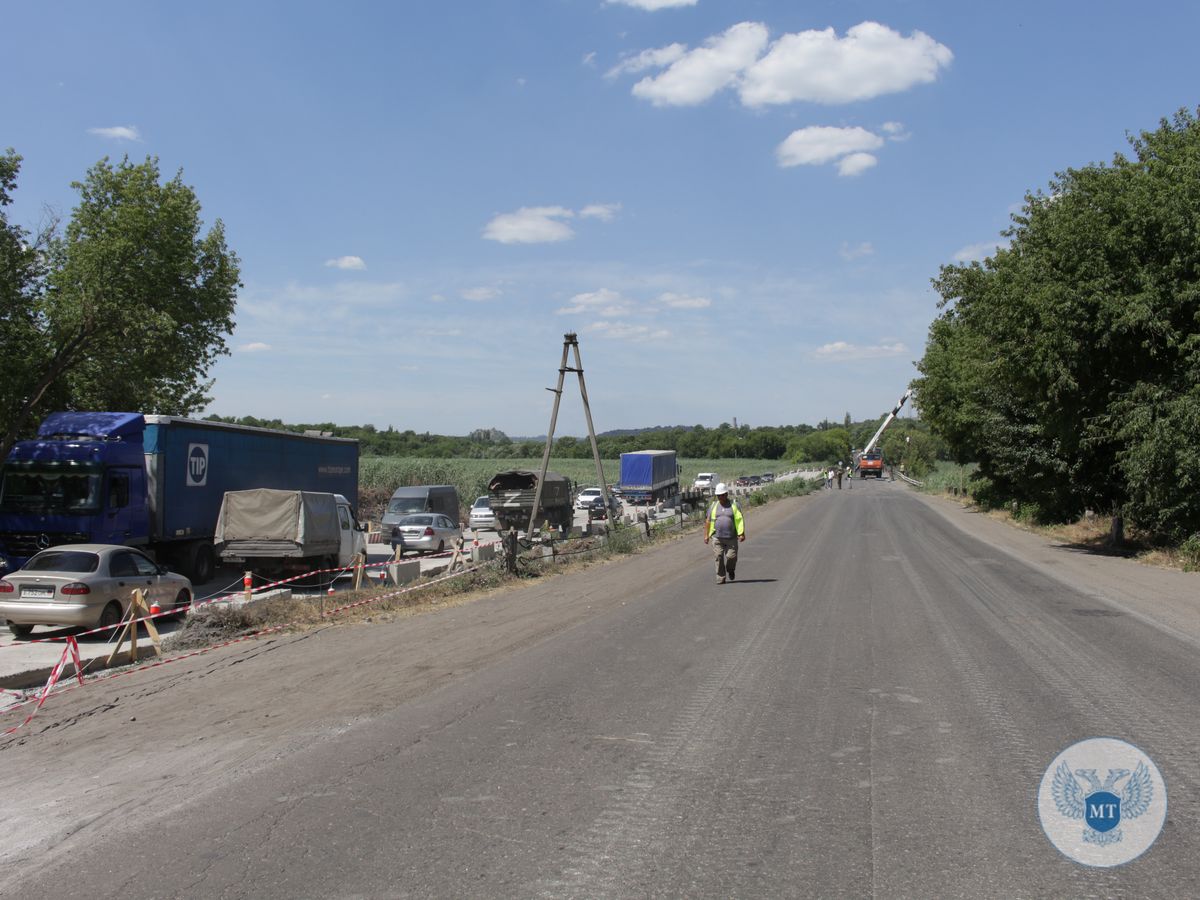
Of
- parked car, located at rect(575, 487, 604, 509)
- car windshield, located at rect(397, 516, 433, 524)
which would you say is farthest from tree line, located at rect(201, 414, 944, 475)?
car windshield, located at rect(397, 516, 433, 524)

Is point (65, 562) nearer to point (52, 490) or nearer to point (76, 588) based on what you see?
point (76, 588)

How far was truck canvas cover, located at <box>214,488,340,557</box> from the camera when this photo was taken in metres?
19.1

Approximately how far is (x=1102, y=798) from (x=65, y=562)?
1300cm

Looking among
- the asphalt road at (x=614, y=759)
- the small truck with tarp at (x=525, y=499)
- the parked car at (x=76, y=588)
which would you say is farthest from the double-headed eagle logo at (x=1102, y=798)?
the small truck with tarp at (x=525, y=499)

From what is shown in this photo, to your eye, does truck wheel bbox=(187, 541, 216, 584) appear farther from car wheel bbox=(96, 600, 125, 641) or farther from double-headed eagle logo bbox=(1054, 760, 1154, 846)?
double-headed eagle logo bbox=(1054, 760, 1154, 846)

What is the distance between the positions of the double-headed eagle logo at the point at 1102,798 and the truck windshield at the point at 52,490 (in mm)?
17217

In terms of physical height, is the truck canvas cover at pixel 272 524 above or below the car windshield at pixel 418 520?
above

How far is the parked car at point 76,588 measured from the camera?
12.4m

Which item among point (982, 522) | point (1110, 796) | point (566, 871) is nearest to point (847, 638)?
point (1110, 796)

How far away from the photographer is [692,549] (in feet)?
87.3

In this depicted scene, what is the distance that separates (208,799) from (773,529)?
29519 millimetres

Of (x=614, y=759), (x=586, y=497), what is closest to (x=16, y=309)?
(x=614, y=759)

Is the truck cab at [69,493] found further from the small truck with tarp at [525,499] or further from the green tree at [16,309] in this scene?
the small truck with tarp at [525,499]

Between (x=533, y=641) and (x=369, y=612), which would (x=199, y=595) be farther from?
(x=533, y=641)
